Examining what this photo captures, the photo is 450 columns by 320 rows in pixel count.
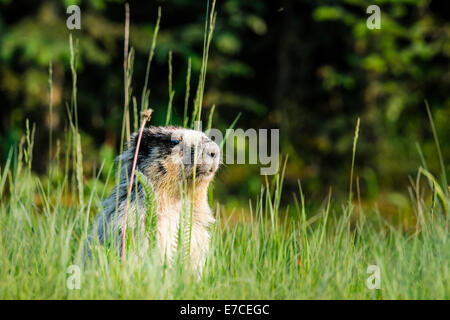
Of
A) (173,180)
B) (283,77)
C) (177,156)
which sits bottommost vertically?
(173,180)

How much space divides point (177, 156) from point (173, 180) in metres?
0.16

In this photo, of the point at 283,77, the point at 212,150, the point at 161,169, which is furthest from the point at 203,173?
the point at 283,77

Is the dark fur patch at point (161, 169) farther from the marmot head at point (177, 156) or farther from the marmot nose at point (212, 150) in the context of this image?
the marmot nose at point (212, 150)

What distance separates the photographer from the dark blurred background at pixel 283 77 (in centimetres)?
828

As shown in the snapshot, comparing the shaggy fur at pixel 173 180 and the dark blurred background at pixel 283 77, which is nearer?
the shaggy fur at pixel 173 180

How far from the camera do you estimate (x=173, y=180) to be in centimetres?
330

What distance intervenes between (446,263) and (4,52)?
23.0 ft

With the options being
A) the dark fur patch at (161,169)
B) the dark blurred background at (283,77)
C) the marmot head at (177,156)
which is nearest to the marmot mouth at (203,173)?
the marmot head at (177,156)

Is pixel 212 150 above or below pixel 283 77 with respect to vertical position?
below

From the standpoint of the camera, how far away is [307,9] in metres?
9.95

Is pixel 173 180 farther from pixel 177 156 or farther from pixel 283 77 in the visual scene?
pixel 283 77

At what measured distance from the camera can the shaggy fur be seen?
10.3 feet

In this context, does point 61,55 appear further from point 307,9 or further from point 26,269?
point 26,269
